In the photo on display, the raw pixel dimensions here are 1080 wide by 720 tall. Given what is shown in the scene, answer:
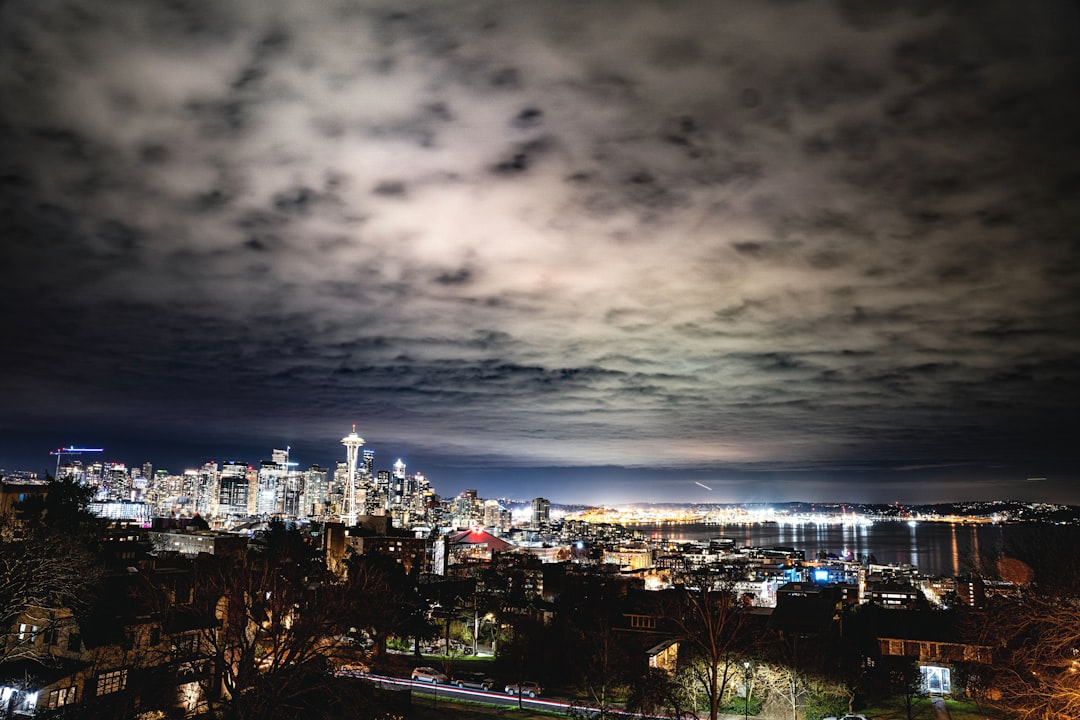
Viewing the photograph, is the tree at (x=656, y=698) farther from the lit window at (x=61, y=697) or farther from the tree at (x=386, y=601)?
the lit window at (x=61, y=697)

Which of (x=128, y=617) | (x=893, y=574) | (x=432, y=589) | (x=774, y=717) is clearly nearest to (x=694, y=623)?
(x=774, y=717)

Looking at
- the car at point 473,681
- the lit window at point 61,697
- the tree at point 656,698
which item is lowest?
the car at point 473,681

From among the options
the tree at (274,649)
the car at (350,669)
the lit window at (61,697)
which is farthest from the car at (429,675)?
the tree at (274,649)

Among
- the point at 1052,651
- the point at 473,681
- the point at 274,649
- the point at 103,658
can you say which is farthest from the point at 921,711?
the point at 103,658

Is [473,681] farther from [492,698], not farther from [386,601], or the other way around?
[386,601]

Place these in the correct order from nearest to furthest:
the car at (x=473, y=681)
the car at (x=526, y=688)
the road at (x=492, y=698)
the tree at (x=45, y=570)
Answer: the tree at (x=45, y=570)
the road at (x=492, y=698)
the car at (x=526, y=688)
the car at (x=473, y=681)

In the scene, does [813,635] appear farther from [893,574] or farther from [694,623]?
[893,574]

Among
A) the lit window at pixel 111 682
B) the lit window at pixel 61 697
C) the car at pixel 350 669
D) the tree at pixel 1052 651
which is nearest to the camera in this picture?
the tree at pixel 1052 651

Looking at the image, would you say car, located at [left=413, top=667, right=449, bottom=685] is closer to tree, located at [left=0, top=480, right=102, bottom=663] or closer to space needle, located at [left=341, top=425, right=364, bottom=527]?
tree, located at [left=0, top=480, right=102, bottom=663]
